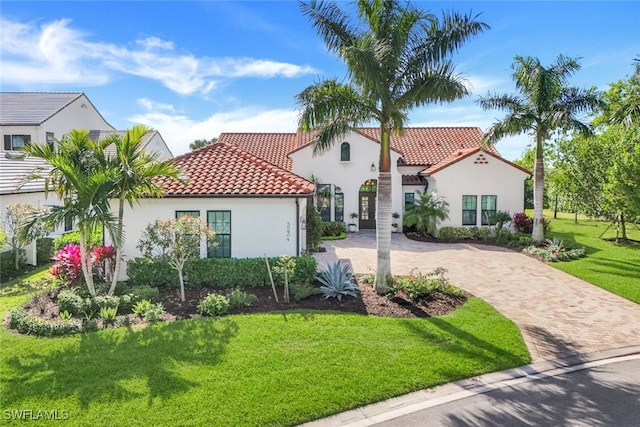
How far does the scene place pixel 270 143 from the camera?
32.8 meters

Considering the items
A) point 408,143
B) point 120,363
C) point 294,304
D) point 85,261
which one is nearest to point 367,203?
point 408,143

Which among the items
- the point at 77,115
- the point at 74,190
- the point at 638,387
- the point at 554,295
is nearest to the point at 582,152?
the point at 554,295

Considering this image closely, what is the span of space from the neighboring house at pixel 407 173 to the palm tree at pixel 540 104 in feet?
12.7

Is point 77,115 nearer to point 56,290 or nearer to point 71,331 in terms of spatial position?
point 56,290

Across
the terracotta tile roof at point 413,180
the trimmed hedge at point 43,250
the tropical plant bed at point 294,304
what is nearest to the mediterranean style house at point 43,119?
the trimmed hedge at point 43,250

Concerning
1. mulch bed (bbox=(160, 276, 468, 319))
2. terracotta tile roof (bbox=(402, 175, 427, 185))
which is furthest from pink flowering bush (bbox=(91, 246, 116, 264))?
terracotta tile roof (bbox=(402, 175, 427, 185))

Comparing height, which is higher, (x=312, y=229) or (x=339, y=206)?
(x=339, y=206)

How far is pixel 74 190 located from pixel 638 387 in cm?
1458

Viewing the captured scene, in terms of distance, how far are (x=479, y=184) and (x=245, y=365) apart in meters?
22.0

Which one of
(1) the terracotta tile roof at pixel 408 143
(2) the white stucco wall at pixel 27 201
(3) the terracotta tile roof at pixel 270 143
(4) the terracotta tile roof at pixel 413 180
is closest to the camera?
(2) the white stucco wall at pixel 27 201

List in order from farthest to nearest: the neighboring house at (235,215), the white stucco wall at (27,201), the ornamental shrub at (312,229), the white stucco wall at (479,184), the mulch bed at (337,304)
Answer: the white stucco wall at (479,184) < the ornamental shrub at (312,229) < the white stucco wall at (27,201) < the neighboring house at (235,215) < the mulch bed at (337,304)

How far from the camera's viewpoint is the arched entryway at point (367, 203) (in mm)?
28812

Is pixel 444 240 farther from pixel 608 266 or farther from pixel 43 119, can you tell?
pixel 43 119

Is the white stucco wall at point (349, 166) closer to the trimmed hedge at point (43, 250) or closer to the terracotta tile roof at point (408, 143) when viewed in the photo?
the terracotta tile roof at point (408, 143)
